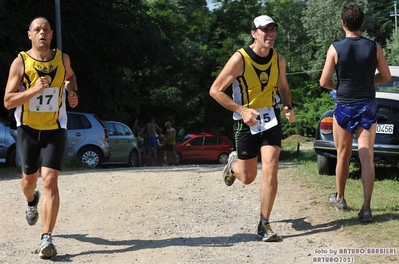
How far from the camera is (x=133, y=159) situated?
2255 cm

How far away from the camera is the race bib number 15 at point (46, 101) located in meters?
6.70

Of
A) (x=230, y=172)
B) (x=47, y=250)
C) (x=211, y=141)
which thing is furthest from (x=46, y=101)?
(x=211, y=141)

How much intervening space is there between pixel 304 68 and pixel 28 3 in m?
45.8

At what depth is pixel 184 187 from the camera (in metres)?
10.2

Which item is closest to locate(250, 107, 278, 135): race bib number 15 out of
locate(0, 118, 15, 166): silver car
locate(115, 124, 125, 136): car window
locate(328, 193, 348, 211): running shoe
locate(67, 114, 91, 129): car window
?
locate(328, 193, 348, 211): running shoe

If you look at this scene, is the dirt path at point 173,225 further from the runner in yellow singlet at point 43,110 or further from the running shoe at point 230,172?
the runner in yellow singlet at point 43,110

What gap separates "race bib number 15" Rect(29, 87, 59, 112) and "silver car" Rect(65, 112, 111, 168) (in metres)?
12.4

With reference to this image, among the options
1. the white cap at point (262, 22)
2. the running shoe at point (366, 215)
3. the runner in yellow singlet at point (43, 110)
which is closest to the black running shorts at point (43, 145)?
the runner in yellow singlet at point (43, 110)

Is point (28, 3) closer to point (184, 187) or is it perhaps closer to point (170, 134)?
point (170, 134)

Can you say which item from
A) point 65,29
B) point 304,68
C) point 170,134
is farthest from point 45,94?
point 304,68

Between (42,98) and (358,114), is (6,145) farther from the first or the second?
(358,114)

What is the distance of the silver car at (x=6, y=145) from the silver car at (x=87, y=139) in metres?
1.53

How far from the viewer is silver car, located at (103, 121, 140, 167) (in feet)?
70.8

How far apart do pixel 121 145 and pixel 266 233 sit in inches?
605
